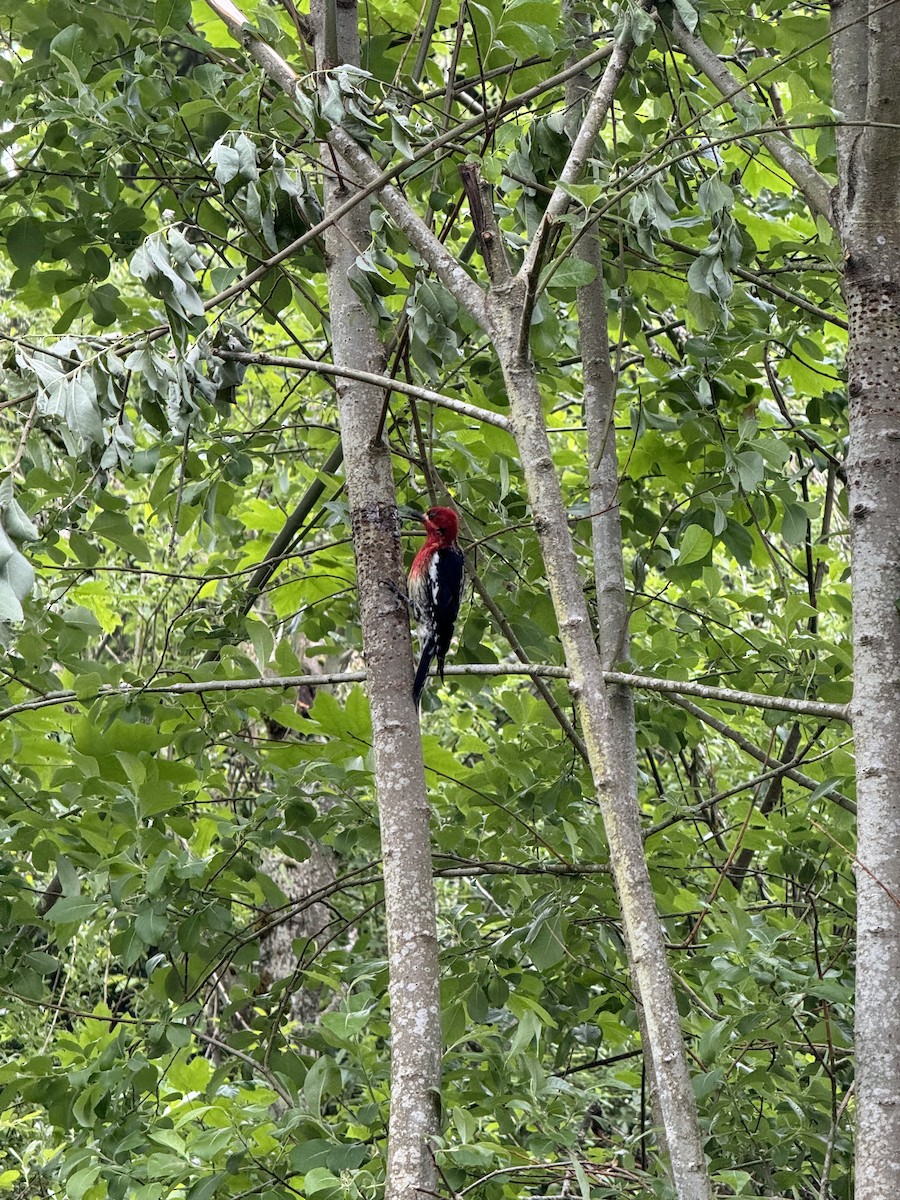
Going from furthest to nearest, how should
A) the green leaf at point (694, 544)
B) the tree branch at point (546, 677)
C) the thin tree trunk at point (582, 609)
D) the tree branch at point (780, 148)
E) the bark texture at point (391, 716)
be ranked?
the green leaf at point (694, 544) < the tree branch at point (780, 148) < the bark texture at point (391, 716) < the tree branch at point (546, 677) < the thin tree trunk at point (582, 609)

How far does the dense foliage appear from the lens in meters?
2.32

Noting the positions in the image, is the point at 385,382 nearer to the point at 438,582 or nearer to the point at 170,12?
the point at 170,12

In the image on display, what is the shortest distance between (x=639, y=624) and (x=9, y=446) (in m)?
6.43

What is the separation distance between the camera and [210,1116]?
2.75 meters

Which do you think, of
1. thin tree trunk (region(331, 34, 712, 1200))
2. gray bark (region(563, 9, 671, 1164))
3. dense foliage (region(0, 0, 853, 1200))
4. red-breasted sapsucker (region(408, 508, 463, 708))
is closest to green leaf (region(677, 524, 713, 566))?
dense foliage (region(0, 0, 853, 1200))

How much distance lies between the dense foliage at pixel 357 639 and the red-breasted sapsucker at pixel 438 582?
21 cm

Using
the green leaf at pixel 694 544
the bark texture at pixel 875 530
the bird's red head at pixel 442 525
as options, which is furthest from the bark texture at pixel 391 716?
the bird's red head at pixel 442 525

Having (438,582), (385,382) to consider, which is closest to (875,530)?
(385,382)

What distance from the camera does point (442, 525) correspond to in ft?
13.2

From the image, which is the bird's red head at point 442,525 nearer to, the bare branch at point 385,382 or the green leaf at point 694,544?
the green leaf at point 694,544

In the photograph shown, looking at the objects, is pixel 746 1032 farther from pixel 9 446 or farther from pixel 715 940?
pixel 9 446

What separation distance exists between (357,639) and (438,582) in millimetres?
362

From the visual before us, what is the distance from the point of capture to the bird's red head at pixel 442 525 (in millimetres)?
3871

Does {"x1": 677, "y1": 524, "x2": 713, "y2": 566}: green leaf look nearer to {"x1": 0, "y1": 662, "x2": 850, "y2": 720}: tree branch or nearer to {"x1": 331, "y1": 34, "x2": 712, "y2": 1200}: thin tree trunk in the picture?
{"x1": 0, "y1": 662, "x2": 850, "y2": 720}: tree branch
